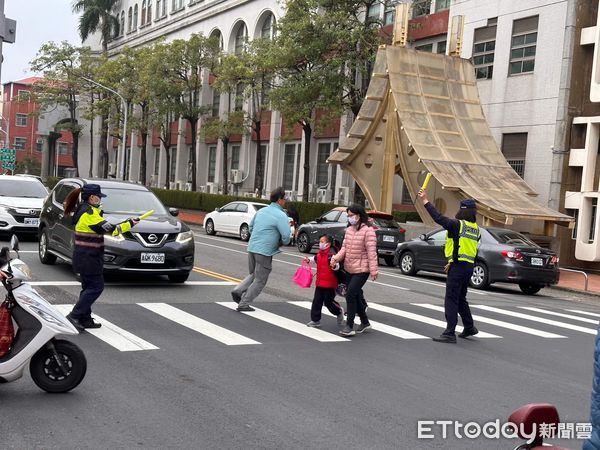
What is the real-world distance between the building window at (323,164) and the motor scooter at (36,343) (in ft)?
115

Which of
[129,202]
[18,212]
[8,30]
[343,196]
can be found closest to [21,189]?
[18,212]

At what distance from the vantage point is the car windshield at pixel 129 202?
1350 centimetres

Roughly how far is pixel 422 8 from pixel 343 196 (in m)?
9.89

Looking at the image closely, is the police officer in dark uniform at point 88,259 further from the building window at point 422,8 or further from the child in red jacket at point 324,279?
the building window at point 422,8

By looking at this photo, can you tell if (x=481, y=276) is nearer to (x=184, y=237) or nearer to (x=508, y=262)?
(x=508, y=262)

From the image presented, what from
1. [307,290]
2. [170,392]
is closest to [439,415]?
[170,392]

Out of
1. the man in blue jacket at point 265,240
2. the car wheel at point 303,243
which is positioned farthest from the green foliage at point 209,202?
the man in blue jacket at point 265,240

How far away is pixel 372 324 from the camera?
425 inches

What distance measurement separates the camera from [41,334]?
234 inches

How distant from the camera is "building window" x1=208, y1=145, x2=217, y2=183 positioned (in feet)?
175

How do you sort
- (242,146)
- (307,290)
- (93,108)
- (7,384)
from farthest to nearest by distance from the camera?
(93,108) < (242,146) < (307,290) < (7,384)

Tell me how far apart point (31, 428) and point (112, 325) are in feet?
13.3

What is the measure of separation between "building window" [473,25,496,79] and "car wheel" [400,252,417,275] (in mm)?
12730

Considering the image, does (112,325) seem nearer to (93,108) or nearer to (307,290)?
(307,290)
